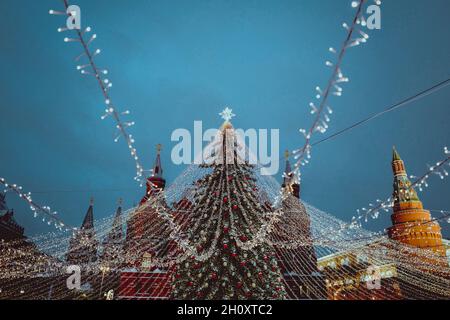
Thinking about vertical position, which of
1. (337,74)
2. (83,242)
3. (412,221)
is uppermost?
(412,221)

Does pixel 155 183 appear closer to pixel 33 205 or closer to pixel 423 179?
pixel 33 205

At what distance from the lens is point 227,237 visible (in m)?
7.10

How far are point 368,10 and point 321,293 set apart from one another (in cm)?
2118

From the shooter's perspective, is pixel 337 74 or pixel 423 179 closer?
pixel 337 74

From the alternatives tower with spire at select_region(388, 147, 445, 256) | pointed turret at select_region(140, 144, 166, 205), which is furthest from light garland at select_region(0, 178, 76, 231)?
tower with spire at select_region(388, 147, 445, 256)

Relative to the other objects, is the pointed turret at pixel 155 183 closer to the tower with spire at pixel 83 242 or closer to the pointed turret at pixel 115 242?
the pointed turret at pixel 115 242

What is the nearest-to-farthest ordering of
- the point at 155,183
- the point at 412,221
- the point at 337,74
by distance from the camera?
the point at 337,74, the point at 155,183, the point at 412,221

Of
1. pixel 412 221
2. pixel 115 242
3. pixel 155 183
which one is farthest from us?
pixel 412 221

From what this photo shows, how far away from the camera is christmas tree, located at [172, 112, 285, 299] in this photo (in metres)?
6.83

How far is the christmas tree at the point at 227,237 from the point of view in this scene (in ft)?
22.4

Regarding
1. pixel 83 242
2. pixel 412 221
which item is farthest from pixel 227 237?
pixel 412 221

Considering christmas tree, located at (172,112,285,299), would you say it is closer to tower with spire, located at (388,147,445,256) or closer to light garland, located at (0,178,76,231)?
light garland, located at (0,178,76,231)

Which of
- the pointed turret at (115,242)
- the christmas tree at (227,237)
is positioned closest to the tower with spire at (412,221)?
the pointed turret at (115,242)
